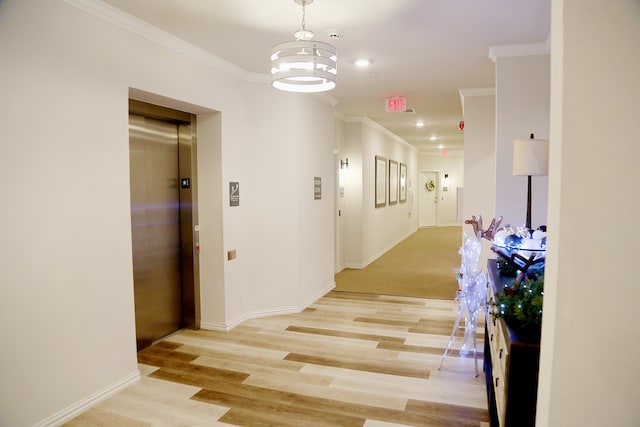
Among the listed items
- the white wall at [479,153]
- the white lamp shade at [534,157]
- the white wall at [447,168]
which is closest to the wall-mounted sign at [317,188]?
the white wall at [479,153]

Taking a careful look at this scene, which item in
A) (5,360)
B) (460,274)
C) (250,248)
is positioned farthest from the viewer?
(250,248)

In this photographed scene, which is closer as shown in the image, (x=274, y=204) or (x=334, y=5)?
(x=334, y=5)

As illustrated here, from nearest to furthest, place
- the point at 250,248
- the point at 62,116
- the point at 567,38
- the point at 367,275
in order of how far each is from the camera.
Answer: the point at 567,38
the point at 62,116
the point at 250,248
the point at 367,275

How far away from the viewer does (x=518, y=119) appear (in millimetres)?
4223

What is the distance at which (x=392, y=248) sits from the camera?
10.5 meters

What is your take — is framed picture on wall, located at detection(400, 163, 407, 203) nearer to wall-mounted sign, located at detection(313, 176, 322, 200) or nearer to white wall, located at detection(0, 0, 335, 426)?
wall-mounted sign, located at detection(313, 176, 322, 200)

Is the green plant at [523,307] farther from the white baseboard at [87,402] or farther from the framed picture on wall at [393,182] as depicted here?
the framed picture on wall at [393,182]

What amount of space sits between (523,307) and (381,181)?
25.3 ft

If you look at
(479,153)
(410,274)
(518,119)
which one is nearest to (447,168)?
(410,274)

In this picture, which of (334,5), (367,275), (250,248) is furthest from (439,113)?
(334,5)

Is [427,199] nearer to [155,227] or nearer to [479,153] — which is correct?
[479,153]

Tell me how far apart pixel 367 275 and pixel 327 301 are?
177 cm

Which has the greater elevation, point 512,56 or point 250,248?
point 512,56

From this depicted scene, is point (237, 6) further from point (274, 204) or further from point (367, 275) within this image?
point (367, 275)
